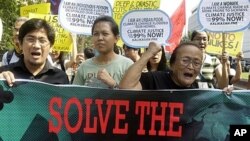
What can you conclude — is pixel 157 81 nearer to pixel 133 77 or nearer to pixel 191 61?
pixel 133 77

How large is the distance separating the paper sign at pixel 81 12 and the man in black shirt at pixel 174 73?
2.35 m

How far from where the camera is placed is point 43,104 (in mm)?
3482

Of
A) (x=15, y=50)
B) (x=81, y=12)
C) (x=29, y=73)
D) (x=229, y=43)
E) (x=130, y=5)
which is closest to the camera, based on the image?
(x=29, y=73)

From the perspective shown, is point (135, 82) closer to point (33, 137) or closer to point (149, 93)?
point (149, 93)

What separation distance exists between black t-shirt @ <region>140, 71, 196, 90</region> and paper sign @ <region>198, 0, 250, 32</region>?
205 cm

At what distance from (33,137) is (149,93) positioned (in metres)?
0.87

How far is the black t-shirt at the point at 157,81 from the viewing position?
141 inches

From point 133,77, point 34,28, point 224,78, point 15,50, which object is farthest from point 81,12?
point 133,77

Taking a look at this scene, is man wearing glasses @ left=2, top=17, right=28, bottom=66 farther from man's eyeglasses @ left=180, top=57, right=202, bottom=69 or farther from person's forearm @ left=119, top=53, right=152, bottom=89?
man's eyeglasses @ left=180, top=57, right=202, bottom=69

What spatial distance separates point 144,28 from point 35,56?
2114 millimetres

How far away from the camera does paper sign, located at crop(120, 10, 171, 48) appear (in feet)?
17.5

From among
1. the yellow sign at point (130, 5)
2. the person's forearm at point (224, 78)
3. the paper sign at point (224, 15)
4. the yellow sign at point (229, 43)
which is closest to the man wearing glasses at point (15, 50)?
the yellow sign at point (130, 5)

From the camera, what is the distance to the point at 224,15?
5535mm

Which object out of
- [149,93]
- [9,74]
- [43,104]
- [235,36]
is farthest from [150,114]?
[235,36]
